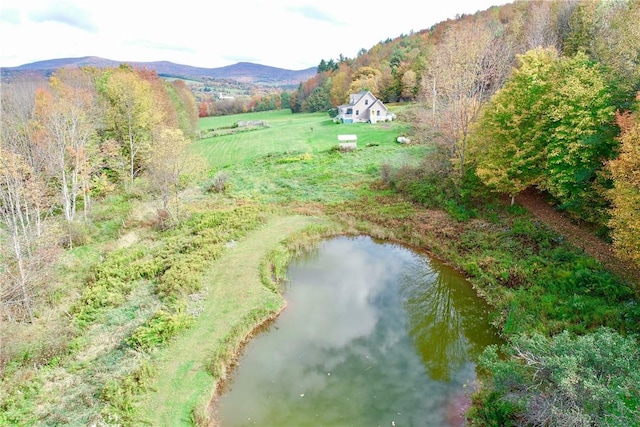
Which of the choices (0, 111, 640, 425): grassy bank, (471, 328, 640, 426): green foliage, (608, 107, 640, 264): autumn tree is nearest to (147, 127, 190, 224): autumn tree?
(0, 111, 640, 425): grassy bank

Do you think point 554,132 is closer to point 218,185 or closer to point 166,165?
point 166,165

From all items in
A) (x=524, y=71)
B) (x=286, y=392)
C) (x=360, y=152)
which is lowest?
(x=286, y=392)

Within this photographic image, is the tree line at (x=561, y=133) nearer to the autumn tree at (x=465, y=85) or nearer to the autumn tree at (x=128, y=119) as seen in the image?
the autumn tree at (x=465, y=85)

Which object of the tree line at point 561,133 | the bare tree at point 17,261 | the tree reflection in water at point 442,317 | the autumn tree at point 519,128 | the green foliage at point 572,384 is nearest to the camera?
the green foliage at point 572,384

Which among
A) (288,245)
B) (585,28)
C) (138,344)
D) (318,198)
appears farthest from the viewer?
(585,28)

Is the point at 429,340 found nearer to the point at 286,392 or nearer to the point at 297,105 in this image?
the point at 286,392

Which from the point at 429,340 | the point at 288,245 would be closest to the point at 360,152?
the point at 288,245

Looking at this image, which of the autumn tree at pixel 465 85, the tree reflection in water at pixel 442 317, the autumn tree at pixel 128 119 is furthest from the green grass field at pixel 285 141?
the tree reflection in water at pixel 442 317

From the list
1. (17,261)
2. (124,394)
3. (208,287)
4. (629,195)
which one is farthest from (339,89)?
(124,394)
